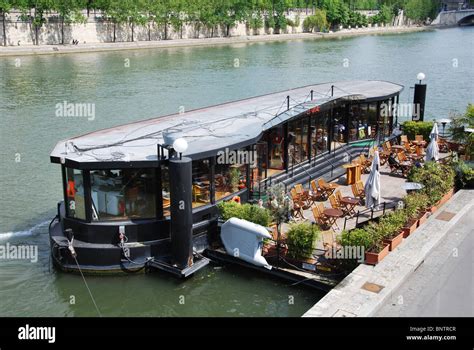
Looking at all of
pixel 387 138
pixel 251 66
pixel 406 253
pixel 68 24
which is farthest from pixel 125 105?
pixel 68 24

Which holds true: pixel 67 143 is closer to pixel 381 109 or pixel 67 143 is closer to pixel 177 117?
pixel 177 117

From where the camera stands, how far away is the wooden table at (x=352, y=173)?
18522 millimetres

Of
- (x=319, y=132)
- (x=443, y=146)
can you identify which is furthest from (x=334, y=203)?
(x=443, y=146)

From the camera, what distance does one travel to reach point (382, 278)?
11594 mm

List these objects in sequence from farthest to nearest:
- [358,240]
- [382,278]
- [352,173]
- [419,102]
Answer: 1. [419,102]
2. [352,173]
3. [358,240]
4. [382,278]

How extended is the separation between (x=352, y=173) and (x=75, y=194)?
29.5ft

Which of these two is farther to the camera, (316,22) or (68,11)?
(316,22)

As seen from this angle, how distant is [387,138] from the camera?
2331 centimetres

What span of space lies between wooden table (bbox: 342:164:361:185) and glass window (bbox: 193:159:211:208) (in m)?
6.01

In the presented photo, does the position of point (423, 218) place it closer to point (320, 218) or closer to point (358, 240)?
point (320, 218)

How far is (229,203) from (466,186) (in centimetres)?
799

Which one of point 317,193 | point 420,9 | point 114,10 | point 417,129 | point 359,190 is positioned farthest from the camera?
point 420,9

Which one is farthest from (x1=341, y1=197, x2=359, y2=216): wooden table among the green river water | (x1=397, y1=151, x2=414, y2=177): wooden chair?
(x1=397, y1=151, x2=414, y2=177): wooden chair

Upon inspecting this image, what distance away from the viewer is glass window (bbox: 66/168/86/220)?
13031 millimetres
